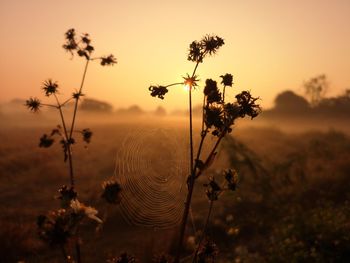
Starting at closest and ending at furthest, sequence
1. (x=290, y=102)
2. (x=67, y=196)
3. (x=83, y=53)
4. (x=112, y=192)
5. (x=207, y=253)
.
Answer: (x=112, y=192) < (x=67, y=196) < (x=207, y=253) < (x=83, y=53) < (x=290, y=102)

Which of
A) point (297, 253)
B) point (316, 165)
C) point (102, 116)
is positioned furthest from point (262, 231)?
point (102, 116)

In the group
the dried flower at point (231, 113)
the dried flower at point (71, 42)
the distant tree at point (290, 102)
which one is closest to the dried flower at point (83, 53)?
the dried flower at point (71, 42)

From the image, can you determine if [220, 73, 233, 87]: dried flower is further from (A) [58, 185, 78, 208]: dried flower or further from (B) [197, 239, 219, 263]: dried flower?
(A) [58, 185, 78, 208]: dried flower

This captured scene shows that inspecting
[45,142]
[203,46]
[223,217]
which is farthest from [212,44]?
[223,217]

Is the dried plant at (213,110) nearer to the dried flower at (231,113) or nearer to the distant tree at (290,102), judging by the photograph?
the dried flower at (231,113)

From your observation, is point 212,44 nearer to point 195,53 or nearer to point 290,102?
point 195,53

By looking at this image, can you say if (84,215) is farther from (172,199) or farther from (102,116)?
(102,116)
